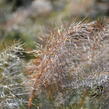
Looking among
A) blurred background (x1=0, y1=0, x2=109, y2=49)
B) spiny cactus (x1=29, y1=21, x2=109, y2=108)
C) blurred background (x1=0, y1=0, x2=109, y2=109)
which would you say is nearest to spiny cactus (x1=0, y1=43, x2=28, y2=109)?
blurred background (x1=0, y1=0, x2=109, y2=109)

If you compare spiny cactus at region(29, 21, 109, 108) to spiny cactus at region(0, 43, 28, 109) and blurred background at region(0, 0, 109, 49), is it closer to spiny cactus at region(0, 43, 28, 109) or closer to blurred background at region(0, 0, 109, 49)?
spiny cactus at region(0, 43, 28, 109)

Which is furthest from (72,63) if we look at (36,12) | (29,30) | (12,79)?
(36,12)

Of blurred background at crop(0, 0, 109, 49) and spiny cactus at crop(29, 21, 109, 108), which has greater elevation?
blurred background at crop(0, 0, 109, 49)

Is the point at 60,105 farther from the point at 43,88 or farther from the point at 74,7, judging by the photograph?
the point at 74,7

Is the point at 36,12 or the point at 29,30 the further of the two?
the point at 36,12

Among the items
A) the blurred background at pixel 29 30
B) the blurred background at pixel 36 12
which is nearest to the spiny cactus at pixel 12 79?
the blurred background at pixel 29 30

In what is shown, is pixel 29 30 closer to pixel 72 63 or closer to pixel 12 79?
pixel 12 79

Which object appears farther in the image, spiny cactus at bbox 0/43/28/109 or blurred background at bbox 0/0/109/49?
blurred background at bbox 0/0/109/49
